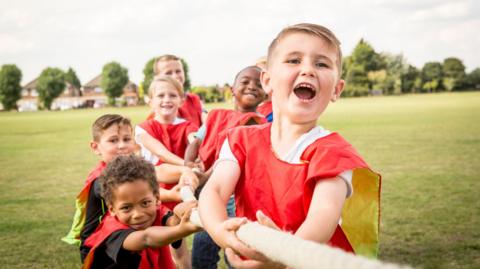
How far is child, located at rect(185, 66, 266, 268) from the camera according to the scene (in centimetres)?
412

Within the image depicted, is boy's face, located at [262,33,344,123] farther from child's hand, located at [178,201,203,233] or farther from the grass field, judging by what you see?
the grass field

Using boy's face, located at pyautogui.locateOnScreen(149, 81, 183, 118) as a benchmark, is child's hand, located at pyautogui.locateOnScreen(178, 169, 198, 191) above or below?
below

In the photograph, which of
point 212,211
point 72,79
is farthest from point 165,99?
point 72,79

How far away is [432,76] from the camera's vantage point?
362ft

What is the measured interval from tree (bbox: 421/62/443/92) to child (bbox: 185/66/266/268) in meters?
111

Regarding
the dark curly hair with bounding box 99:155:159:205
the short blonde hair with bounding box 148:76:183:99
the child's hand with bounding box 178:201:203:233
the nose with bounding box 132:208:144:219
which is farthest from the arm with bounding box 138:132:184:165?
the child's hand with bounding box 178:201:203:233

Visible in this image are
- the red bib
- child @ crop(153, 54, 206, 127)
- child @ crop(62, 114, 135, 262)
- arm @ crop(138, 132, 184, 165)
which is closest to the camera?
the red bib

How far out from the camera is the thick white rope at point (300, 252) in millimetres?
1009

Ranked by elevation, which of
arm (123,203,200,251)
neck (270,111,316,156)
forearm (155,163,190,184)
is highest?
neck (270,111,316,156)

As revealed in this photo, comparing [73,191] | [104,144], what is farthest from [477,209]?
[73,191]

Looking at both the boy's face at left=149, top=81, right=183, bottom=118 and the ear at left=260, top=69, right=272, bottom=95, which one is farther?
the boy's face at left=149, top=81, right=183, bottom=118

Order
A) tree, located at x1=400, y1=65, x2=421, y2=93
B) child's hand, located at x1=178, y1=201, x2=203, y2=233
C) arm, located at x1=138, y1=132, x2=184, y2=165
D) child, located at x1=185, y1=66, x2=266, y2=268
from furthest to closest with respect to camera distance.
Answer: tree, located at x1=400, y1=65, x2=421, y2=93 → arm, located at x1=138, y1=132, x2=184, y2=165 → child, located at x1=185, y1=66, x2=266, y2=268 → child's hand, located at x1=178, y1=201, x2=203, y2=233

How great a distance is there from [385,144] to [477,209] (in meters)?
9.09

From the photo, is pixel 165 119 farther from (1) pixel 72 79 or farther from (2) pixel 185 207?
(1) pixel 72 79
